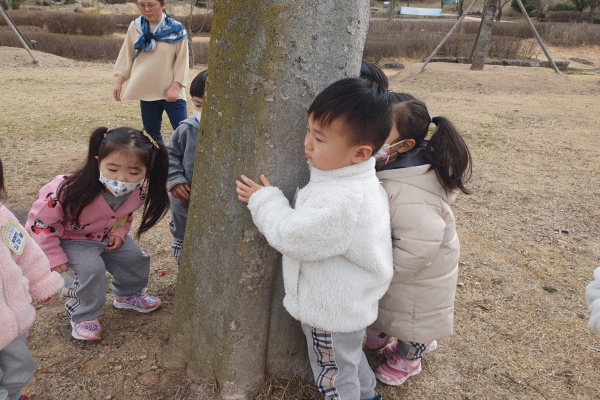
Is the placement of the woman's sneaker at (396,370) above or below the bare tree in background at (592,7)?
above

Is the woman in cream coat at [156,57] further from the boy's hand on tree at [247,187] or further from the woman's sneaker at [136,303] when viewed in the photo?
the boy's hand on tree at [247,187]

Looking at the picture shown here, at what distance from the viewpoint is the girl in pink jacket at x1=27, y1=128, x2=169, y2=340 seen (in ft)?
6.79

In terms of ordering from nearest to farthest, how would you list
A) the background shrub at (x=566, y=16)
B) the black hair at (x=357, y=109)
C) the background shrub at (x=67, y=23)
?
the black hair at (x=357, y=109), the background shrub at (x=67, y=23), the background shrub at (x=566, y=16)

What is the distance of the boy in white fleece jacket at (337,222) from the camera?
1.49 meters

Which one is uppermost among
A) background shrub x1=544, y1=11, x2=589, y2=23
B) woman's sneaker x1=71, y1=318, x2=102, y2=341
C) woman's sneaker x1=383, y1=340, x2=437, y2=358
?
woman's sneaker x1=71, y1=318, x2=102, y2=341

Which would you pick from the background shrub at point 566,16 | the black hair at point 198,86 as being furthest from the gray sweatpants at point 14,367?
the background shrub at point 566,16

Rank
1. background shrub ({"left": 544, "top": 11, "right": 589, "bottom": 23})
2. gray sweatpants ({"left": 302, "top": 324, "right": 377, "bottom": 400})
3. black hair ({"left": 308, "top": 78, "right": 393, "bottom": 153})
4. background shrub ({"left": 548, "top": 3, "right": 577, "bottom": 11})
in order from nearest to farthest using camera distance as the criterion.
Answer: black hair ({"left": 308, "top": 78, "right": 393, "bottom": 153}), gray sweatpants ({"left": 302, "top": 324, "right": 377, "bottom": 400}), background shrub ({"left": 544, "top": 11, "right": 589, "bottom": 23}), background shrub ({"left": 548, "top": 3, "right": 577, "bottom": 11})

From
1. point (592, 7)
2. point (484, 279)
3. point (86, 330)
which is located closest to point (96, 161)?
point (86, 330)

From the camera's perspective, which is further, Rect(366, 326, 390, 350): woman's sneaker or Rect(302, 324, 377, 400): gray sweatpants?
Rect(366, 326, 390, 350): woman's sneaker

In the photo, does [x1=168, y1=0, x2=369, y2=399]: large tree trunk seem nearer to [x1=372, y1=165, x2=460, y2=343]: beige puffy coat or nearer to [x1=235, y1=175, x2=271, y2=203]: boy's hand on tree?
[x1=235, y1=175, x2=271, y2=203]: boy's hand on tree

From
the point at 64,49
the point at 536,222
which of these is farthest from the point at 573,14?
the point at 536,222

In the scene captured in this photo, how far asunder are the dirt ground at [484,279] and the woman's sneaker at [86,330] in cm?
6

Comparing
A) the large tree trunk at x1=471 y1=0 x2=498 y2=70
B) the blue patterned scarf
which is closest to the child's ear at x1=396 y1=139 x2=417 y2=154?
the blue patterned scarf

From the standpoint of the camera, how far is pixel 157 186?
233cm
